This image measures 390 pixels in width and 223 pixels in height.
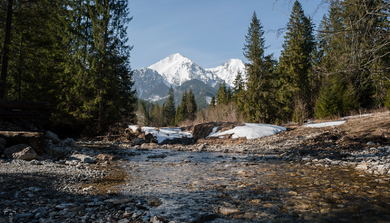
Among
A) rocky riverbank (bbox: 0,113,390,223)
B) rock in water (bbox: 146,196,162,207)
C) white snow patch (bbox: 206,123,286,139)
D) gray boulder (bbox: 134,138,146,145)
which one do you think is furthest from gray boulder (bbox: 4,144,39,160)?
white snow patch (bbox: 206,123,286,139)

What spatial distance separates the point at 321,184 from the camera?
3.86 m

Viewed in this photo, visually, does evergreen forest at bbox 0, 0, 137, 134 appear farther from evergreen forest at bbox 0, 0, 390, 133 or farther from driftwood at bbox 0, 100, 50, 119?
driftwood at bbox 0, 100, 50, 119

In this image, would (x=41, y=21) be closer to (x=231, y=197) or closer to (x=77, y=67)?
(x=77, y=67)

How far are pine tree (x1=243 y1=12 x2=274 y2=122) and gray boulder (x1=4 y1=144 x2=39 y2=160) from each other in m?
20.9

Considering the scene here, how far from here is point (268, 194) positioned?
11.4 feet

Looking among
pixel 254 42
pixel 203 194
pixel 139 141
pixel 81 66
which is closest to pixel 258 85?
pixel 254 42

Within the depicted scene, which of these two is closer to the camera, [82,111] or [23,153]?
[23,153]

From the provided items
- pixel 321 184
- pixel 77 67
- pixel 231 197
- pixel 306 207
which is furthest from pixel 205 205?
pixel 77 67

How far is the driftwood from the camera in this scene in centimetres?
769

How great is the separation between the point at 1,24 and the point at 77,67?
4722 millimetres

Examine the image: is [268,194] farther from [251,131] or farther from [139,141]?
[139,141]

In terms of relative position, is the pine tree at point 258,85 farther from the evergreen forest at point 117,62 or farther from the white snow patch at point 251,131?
the white snow patch at point 251,131

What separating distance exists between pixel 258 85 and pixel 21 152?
2180cm

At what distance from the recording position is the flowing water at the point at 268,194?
8.49ft
